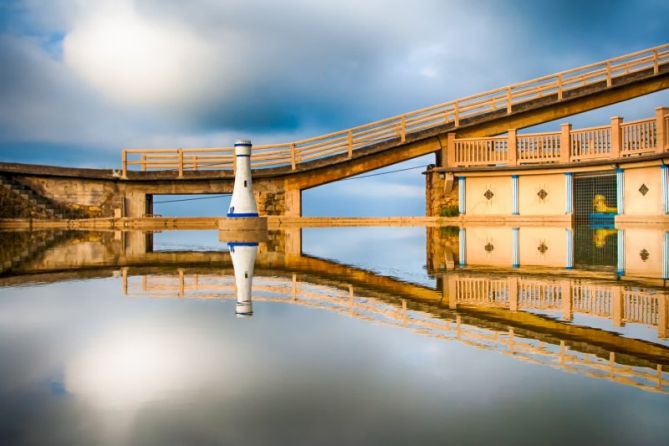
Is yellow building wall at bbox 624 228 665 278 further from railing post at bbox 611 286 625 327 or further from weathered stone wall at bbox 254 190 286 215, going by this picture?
weathered stone wall at bbox 254 190 286 215

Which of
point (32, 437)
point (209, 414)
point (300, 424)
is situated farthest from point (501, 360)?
point (32, 437)

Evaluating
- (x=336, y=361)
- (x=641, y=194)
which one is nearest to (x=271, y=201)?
(x=641, y=194)

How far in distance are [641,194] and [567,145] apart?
3991 mm

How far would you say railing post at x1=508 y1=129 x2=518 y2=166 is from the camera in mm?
30016

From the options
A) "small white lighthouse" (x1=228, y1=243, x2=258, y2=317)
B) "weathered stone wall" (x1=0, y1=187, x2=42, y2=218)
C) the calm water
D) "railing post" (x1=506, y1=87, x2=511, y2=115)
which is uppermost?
"railing post" (x1=506, y1=87, x2=511, y2=115)

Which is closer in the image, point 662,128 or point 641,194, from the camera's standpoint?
point 662,128

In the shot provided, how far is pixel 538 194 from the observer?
29812 mm

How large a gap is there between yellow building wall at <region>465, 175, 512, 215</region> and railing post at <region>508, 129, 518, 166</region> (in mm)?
777

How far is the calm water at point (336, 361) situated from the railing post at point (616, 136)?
2099cm

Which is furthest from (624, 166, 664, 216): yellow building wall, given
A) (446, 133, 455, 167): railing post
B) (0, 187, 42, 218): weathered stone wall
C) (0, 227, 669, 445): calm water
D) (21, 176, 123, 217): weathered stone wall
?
(0, 187, 42, 218): weathered stone wall

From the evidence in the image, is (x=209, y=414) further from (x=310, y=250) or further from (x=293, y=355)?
(x=310, y=250)

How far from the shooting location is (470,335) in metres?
4.60

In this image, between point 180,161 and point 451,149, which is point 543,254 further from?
point 180,161

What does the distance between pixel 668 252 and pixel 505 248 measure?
326 centimetres
